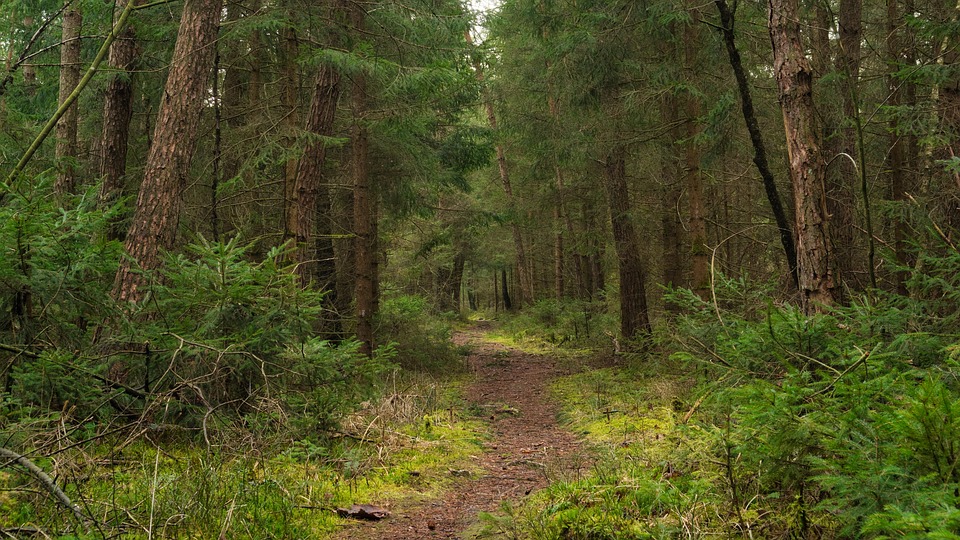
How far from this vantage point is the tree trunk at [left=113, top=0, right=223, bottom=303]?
640cm

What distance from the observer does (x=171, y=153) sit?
6.67m

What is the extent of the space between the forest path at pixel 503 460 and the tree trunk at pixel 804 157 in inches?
103

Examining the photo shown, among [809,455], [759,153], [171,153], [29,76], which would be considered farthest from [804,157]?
[29,76]

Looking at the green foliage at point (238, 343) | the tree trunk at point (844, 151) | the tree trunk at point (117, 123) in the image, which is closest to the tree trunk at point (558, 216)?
the tree trunk at point (844, 151)

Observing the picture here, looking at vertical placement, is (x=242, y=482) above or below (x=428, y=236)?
below

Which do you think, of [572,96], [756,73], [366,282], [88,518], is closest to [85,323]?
[88,518]

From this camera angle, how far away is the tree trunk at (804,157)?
5.20 metres

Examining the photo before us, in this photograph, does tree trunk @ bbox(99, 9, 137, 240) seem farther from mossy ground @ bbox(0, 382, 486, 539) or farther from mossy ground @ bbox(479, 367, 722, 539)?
mossy ground @ bbox(479, 367, 722, 539)

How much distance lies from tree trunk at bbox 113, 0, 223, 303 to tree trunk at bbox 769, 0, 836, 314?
622 cm

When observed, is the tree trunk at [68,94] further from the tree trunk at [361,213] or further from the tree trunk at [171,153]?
the tree trunk at [171,153]

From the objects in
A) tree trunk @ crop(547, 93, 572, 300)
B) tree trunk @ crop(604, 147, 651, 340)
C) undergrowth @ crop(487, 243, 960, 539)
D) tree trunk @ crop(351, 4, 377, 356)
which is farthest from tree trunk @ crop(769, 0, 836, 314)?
→ tree trunk @ crop(547, 93, 572, 300)

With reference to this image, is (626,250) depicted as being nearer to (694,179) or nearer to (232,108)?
(694,179)

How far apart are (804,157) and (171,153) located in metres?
6.58

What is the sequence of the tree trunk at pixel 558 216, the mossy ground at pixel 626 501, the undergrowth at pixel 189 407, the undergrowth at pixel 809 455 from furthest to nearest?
the tree trunk at pixel 558 216, the undergrowth at pixel 189 407, the mossy ground at pixel 626 501, the undergrowth at pixel 809 455
